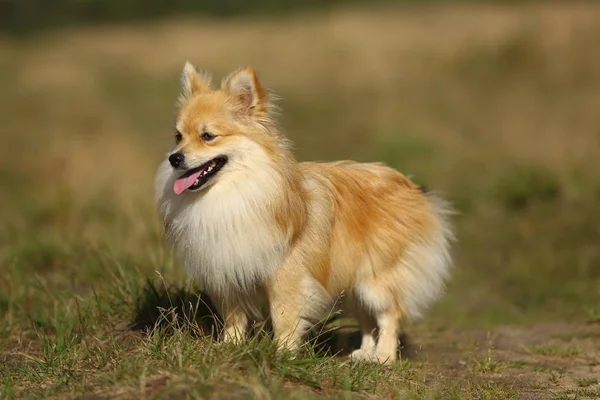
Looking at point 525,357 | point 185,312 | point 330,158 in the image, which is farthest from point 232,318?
point 330,158

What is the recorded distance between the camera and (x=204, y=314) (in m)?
6.02

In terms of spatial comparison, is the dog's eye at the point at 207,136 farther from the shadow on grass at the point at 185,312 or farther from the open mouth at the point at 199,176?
the shadow on grass at the point at 185,312

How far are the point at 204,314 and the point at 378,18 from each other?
18.4 meters

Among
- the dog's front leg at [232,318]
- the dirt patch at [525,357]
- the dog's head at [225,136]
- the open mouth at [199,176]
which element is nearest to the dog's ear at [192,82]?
the dog's head at [225,136]

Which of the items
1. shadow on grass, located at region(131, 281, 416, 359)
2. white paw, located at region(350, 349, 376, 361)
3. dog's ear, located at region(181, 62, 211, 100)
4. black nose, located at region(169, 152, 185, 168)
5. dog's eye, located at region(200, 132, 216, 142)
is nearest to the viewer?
black nose, located at region(169, 152, 185, 168)

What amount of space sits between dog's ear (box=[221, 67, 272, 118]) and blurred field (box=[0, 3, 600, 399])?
126cm

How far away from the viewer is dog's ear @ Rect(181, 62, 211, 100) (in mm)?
5304

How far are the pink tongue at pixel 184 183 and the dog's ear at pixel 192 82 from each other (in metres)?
0.65

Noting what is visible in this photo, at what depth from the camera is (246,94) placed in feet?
16.8

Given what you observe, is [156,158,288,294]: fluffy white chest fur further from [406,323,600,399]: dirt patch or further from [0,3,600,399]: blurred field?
[406,323,600,399]: dirt patch

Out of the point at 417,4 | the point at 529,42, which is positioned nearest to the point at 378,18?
the point at 417,4

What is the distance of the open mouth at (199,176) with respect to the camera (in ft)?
16.1

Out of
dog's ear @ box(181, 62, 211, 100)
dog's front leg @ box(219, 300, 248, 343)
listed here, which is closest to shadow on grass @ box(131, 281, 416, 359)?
dog's front leg @ box(219, 300, 248, 343)

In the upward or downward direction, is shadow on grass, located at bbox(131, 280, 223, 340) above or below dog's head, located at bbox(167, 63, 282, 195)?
below
